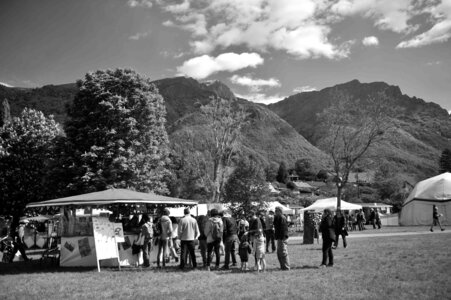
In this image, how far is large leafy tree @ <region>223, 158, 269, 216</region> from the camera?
24750 millimetres

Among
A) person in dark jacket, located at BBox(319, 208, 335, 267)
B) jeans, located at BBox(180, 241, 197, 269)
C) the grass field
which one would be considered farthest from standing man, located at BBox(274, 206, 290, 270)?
jeans, located at BBox(180, 241, 197, 269)

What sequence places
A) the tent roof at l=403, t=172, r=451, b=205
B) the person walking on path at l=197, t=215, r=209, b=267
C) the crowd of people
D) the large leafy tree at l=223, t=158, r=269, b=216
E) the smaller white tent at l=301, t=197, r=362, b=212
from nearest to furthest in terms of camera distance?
the crowd of people → the person walking on path at l=197, t=215, r=209, b=267 → the large leafy tree at l=223, t=158, r=269, b=216 → the smaller white tent at l=301, t=197, r=362, b=212 → the tent roof at l=403, t=172, r=451, b=205

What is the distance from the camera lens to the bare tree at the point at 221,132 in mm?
33812

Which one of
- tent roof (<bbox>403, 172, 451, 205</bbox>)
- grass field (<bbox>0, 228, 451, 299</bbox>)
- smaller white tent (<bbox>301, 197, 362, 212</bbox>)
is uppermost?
tent roof (<bbox>403, 172, 451, 205</bbox>)

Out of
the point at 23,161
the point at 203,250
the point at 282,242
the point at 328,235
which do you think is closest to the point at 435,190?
the point at 328,235

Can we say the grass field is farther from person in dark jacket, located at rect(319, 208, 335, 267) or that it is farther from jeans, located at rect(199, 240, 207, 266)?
jeans, located at rect(199, 240, 207, 266)

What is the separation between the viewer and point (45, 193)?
27250mm

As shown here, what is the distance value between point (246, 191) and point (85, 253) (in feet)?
42.1

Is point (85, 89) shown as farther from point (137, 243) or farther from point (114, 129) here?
point (137, 243)

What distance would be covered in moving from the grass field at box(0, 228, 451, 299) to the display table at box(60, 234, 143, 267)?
1.69 ft

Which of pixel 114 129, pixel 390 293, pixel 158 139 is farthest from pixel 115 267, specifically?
pixel 158 139

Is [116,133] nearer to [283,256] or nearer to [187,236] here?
[187,236]

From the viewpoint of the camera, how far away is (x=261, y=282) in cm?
976

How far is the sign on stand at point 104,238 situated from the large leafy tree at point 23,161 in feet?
52.9
